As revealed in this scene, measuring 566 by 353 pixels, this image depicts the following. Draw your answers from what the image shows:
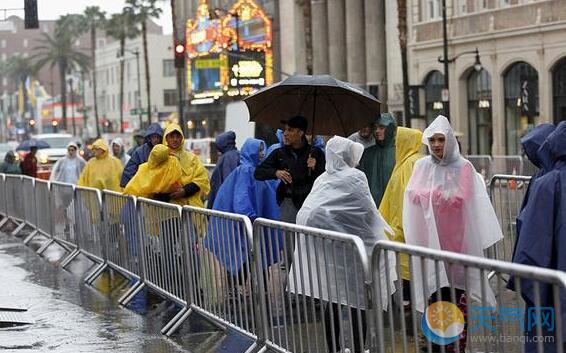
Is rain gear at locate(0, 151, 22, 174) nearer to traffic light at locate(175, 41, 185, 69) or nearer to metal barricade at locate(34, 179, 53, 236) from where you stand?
metal barricade at locate(34, 179, 53, 236)

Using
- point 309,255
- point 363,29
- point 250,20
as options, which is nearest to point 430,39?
point 363,29

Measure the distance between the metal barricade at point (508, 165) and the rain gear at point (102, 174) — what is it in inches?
341

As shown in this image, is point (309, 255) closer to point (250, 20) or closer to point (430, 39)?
point (430, 39)

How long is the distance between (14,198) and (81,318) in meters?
10.9

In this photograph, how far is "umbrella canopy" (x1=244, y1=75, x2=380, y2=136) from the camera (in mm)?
12289

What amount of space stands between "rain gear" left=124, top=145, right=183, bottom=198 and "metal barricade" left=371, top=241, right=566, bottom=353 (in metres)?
7.14

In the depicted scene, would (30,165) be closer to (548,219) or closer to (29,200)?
(29,200)

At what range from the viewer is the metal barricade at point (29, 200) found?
20406 millimetres

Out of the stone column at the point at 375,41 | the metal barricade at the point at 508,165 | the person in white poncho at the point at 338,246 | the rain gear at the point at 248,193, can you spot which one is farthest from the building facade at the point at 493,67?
the person in white poncho at the point at 338,246

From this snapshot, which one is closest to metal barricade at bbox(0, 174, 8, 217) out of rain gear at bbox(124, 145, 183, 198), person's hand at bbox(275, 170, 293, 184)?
rain gear at bbox(124, 145, 183, 198)

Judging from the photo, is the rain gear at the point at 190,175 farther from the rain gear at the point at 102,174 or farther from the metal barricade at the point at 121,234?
the rain gear at the point at 102,174

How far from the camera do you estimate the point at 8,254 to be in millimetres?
18812

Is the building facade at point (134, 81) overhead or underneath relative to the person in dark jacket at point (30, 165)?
overhead

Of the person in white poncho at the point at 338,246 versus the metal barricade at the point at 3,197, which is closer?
the person in white poncho at the point at 338,246
